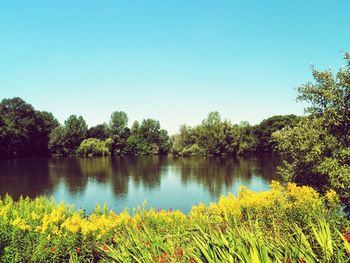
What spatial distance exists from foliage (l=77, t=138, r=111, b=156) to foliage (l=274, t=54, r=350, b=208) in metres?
80.9

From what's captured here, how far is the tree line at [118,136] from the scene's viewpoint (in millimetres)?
81062

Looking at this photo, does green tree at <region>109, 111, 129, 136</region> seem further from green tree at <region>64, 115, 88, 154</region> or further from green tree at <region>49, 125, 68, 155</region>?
green tree at <region>49, 125, 68, 155</region>

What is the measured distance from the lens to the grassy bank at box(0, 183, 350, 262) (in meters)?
3.24

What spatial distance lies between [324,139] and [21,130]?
80.3m

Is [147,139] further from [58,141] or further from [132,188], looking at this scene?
[132,188]

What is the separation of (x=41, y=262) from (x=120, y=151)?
307 ft

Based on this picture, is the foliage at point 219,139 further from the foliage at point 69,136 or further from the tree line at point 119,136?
the foliage at point 69,136

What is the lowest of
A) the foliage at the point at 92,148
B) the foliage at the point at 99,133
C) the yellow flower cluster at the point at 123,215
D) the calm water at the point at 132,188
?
the calm water at the point at 132,188

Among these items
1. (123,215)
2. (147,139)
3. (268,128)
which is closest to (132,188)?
(123,215)

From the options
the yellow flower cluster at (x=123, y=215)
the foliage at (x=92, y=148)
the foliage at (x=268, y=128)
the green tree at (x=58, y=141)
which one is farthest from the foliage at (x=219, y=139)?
the yellow flower cluster at (x=123, y=215)

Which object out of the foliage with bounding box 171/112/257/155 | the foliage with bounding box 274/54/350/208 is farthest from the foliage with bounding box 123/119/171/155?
the foliage with bounding box 274/54/350/208

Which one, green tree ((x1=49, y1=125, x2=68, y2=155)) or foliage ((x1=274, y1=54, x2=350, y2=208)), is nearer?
foliage ((x1=274, y1=54, x2=350, y2=208))

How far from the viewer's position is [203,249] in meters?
3.32

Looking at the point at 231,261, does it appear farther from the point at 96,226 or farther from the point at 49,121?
the point at 49,121
